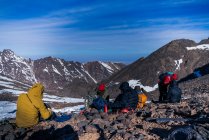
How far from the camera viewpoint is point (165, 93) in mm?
17234

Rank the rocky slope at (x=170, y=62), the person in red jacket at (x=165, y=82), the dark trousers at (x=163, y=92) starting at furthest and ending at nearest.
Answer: the rocky slope at (x=170, y=62) → the dark trousers at (x=163, y=92) → the person in red jacket at (x=165, y=82)

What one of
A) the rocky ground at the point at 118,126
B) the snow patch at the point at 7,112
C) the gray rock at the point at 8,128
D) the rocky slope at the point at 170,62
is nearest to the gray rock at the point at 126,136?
the rocky ground at the point at 118,126

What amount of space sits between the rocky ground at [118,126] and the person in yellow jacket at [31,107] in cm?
35

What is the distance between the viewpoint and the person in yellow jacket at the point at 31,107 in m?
12.1

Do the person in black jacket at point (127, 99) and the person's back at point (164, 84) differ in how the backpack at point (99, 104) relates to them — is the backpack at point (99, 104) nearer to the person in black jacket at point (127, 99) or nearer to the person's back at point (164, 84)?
the person in black jacket at point (127, 99)

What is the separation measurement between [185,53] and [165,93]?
54542 mm

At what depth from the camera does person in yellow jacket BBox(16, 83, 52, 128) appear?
12.1m

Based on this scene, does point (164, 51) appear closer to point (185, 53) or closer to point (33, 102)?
point (185, 53)

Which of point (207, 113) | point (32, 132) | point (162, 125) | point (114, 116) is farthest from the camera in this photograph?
point (114, 116)

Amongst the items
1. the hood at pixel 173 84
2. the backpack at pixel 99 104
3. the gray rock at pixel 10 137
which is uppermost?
the hood at pixel 173 84

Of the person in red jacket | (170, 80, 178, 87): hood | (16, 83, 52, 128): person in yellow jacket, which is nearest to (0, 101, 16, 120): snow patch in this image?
(16, 83, 52, 128): person in yellow jacket

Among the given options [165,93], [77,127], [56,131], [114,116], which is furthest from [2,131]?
[165,93]

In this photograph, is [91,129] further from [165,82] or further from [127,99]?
[165,82]

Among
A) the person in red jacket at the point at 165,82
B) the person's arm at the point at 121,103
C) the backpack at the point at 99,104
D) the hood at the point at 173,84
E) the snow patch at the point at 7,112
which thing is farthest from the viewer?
the snow patch at the point at 7,112
